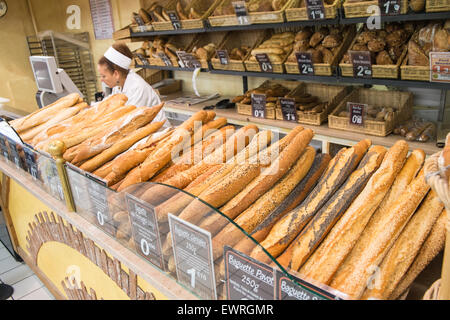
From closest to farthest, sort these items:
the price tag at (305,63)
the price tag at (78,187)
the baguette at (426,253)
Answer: the baguette at (426,253)
the price tag at (78,187)
the price tag at (305,63)

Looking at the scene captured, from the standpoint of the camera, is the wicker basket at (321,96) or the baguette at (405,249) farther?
the wicker basket at (321,96)

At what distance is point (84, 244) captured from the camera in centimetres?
150

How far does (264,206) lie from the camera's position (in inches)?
39.2

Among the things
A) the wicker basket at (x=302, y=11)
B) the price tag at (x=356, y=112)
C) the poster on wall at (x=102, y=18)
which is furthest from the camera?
the poster on wall at (x=102, y=18)

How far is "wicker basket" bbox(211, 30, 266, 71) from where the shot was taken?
3.27 meters

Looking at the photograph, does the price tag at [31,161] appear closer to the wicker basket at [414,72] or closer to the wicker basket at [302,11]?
the wicker basket at [302,11]

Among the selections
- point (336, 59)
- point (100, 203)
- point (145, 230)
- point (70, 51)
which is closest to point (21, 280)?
point (100, 203)

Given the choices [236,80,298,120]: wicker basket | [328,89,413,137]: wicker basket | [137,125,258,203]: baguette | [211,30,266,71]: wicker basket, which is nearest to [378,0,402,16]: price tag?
[328,89,413,137]: wicker basket

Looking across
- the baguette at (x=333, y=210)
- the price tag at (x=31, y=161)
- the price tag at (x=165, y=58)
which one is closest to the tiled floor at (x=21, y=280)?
the price tag at (x=31, y=161)

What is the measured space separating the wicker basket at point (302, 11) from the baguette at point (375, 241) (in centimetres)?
185

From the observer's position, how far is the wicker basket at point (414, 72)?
2.17 metres

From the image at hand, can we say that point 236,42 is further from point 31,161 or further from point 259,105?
point 31,161

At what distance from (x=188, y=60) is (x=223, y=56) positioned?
504 millimetres
